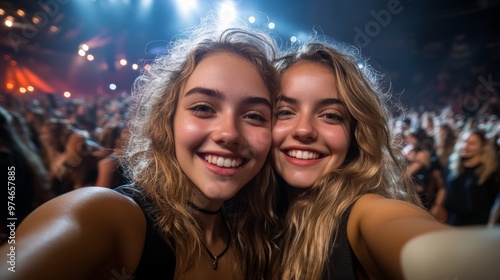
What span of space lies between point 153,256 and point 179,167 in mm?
429

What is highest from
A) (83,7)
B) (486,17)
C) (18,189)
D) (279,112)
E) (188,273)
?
→ (486,17)

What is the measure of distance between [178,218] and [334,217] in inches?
28.4

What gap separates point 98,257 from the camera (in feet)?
3.16

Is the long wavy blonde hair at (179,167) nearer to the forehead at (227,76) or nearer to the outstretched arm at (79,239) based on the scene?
the forehead at (227,76)

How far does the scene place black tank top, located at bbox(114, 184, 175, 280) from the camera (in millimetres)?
1118

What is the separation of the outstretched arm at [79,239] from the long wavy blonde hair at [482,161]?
4.05 m

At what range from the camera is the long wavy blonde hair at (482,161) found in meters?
3.71

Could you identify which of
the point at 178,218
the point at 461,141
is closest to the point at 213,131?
the point at 178,218

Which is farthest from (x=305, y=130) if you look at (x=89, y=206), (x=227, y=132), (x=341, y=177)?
(x=89, y=206)

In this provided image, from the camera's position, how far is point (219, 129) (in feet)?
4.55

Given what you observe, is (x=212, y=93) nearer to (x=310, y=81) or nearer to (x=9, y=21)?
(x=310, y=81)

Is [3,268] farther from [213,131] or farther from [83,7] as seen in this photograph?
[83,7]

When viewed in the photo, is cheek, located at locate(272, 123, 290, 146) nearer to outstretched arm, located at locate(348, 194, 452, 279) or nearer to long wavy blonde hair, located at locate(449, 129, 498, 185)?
outstretched arm, located at locate(348, 194, 452, 279)

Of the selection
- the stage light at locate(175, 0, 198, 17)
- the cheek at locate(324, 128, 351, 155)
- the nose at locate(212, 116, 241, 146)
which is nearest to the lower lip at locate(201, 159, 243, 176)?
the nose at locate(212, 116, 241, 146)
